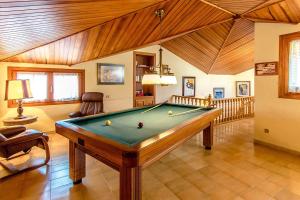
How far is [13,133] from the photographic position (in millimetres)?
3303

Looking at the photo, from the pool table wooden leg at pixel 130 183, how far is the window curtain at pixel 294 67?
3.58 meters

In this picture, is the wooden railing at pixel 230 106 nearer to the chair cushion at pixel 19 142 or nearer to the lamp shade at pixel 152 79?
the lamp shade at pixel 152 79

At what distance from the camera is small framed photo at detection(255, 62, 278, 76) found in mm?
3890

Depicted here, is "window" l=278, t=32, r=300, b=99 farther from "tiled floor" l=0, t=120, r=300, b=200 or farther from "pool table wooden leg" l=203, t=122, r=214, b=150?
"pool table wooden leg" l=203, t=122, r=214, b=150

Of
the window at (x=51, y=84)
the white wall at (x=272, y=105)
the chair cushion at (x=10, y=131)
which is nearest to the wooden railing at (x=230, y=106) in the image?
the white wall at (x=272, y=105)

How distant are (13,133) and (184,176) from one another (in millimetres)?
3058

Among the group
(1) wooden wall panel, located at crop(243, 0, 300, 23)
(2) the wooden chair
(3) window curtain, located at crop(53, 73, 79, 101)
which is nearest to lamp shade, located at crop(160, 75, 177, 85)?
(1) wooden wall panel, located at crop(243, 0, 300, 23)

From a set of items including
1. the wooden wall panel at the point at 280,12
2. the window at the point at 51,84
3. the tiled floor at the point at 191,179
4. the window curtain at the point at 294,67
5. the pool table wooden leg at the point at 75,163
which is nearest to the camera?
the tiled floor at the point at 191,179

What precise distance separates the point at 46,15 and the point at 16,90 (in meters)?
2.54

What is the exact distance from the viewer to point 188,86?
8102 millimetres

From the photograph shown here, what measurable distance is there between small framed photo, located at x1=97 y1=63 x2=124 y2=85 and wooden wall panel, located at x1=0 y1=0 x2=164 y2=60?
2971 mm

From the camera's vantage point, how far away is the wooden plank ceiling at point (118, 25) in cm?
212

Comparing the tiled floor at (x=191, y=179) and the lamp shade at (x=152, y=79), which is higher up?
the lamp shade at (x=152, y=79)

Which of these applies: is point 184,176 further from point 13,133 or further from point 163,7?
point 13,133
